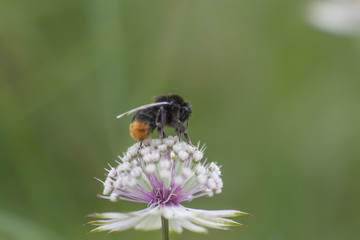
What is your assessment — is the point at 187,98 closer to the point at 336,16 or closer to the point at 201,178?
the point at 336,16

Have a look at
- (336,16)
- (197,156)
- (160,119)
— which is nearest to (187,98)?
(336,16)

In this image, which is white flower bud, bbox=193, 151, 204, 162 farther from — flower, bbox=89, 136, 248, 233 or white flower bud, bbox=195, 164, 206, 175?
white flower bud, bbox=195, 164, 206, 175

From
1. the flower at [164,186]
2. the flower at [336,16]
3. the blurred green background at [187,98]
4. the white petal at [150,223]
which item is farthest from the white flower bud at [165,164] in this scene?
the flower at [336,16]

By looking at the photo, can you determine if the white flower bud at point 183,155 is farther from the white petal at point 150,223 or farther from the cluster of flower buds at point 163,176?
the white petal at point 150,223

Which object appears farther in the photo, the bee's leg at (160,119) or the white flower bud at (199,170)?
the bee's leg at (160,119)

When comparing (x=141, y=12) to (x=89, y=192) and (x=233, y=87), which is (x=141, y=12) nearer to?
(x=233, y=87)

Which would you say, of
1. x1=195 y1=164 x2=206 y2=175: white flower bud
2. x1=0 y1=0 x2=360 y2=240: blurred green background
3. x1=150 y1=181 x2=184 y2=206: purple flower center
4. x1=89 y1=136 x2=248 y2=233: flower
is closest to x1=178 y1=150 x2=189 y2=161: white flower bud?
x1=89 y1=136 x2=248 y2=233: flower

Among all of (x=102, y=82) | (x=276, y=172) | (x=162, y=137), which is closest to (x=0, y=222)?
(x=162, y=137)
